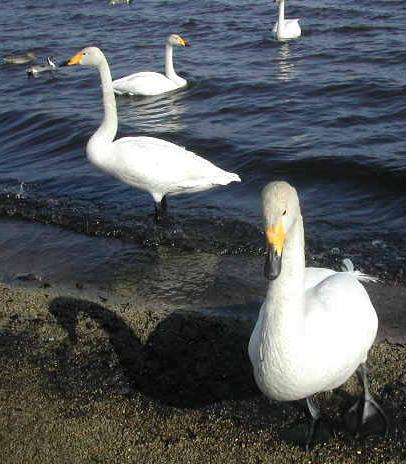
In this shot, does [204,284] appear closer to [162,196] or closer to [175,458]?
[162,196]

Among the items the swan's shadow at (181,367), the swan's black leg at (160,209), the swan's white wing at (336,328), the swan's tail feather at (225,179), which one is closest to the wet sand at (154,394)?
the swan's shadow at (181,367)

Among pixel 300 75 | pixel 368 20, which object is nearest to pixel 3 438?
pixel 300 75

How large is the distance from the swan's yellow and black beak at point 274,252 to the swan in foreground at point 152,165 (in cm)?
491

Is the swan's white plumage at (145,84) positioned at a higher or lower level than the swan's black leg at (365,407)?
lower

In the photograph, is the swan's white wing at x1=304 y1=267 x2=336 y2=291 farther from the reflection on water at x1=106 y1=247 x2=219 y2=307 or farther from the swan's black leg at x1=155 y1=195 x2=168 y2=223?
the swan's black leg at x1=155 y1=195 x2=168 y2=223

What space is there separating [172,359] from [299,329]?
1.80 metres

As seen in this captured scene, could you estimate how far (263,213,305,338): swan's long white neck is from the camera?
3.96 m

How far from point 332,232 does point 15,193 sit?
15.0 feet

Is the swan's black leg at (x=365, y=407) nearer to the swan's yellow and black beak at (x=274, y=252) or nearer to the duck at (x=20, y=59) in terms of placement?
the swan's yellow and black beak at (x=274, y=252)

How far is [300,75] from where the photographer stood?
1500 centimetres

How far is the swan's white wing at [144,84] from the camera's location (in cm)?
1549

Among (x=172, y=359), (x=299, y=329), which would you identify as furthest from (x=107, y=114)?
(x=299, y=329)

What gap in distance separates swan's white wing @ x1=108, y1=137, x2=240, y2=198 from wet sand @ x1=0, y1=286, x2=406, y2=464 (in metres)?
2.38

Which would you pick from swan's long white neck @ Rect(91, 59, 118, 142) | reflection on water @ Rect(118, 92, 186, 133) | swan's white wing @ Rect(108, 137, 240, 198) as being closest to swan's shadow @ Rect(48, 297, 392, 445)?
swan's white wing @ Rect(108, 137, 240, 198)
